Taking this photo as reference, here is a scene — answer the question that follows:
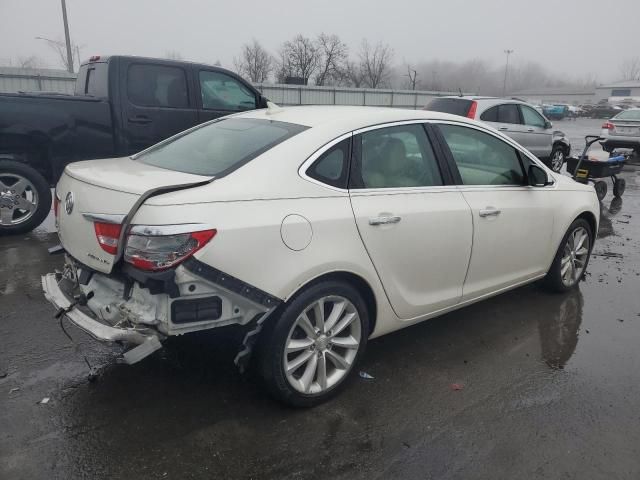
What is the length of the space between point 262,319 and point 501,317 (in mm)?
2530

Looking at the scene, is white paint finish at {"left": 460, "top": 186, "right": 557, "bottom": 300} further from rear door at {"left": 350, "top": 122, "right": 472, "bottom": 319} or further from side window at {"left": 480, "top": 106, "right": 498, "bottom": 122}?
side window at {"left": 480, "top": 106, "right": 498, "bottom": 122}

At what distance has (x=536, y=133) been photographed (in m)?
11.9

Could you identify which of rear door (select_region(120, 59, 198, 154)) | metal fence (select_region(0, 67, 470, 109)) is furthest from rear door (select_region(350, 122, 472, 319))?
metal fence (select_region(0, 67, 470, 109))

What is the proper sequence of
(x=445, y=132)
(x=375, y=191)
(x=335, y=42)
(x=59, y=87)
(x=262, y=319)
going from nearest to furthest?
(x=262, y=319) → (x=375, y=191) → (x=445, y=132) → (x=59, y=87) → (x=335, y=42)

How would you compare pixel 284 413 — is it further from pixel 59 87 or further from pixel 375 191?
pixel 59 87

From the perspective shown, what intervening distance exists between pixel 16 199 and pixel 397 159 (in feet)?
15.9

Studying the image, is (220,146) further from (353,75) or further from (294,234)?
(353,75)

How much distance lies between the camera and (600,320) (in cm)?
440

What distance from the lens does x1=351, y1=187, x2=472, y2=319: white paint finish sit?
3100mm

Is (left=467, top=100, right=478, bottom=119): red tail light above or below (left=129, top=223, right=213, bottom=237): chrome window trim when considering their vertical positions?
above

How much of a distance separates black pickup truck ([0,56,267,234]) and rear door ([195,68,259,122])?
15mm

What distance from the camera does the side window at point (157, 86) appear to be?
6622 millimetres

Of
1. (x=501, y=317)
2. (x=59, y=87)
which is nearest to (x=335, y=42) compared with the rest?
(x=59, y=87)

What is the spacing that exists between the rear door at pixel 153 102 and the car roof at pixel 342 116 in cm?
322
